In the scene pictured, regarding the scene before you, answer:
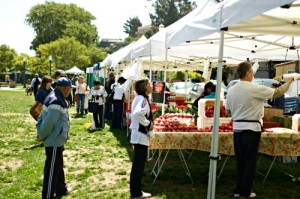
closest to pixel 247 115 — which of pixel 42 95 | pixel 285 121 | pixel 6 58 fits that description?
pixel 285 121

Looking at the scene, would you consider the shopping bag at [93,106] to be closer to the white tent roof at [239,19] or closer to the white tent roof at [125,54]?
the white tent roof at [125,54]

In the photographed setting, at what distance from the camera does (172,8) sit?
72062 mm

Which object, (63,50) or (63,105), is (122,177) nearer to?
(63,105)

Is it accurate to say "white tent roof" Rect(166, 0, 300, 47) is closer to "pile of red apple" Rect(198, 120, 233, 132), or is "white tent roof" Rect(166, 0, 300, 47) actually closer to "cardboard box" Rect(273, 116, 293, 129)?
"pile of red apple" Rect(198, 120, 233, 132)

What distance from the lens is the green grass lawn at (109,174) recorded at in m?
5.68

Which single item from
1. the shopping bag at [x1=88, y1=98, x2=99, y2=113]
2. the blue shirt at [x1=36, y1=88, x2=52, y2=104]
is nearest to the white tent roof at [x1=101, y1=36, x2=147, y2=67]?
the shopping bag at [x1=88, y1=98, x2=99, y2=113]

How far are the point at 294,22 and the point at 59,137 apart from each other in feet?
Answer: 10.6

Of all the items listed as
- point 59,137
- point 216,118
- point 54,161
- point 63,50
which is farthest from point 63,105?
point 63,50

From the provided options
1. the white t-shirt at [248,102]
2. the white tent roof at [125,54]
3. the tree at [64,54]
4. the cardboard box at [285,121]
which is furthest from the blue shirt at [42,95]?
the tree at [64,54]

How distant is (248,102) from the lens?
479cm

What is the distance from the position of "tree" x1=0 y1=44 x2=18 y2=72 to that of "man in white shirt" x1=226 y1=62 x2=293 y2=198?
6083cm

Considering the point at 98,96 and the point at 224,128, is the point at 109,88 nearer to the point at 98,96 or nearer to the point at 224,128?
the point at 98,96

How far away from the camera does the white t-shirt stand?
15.6 feet

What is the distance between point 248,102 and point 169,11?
2744 inches
